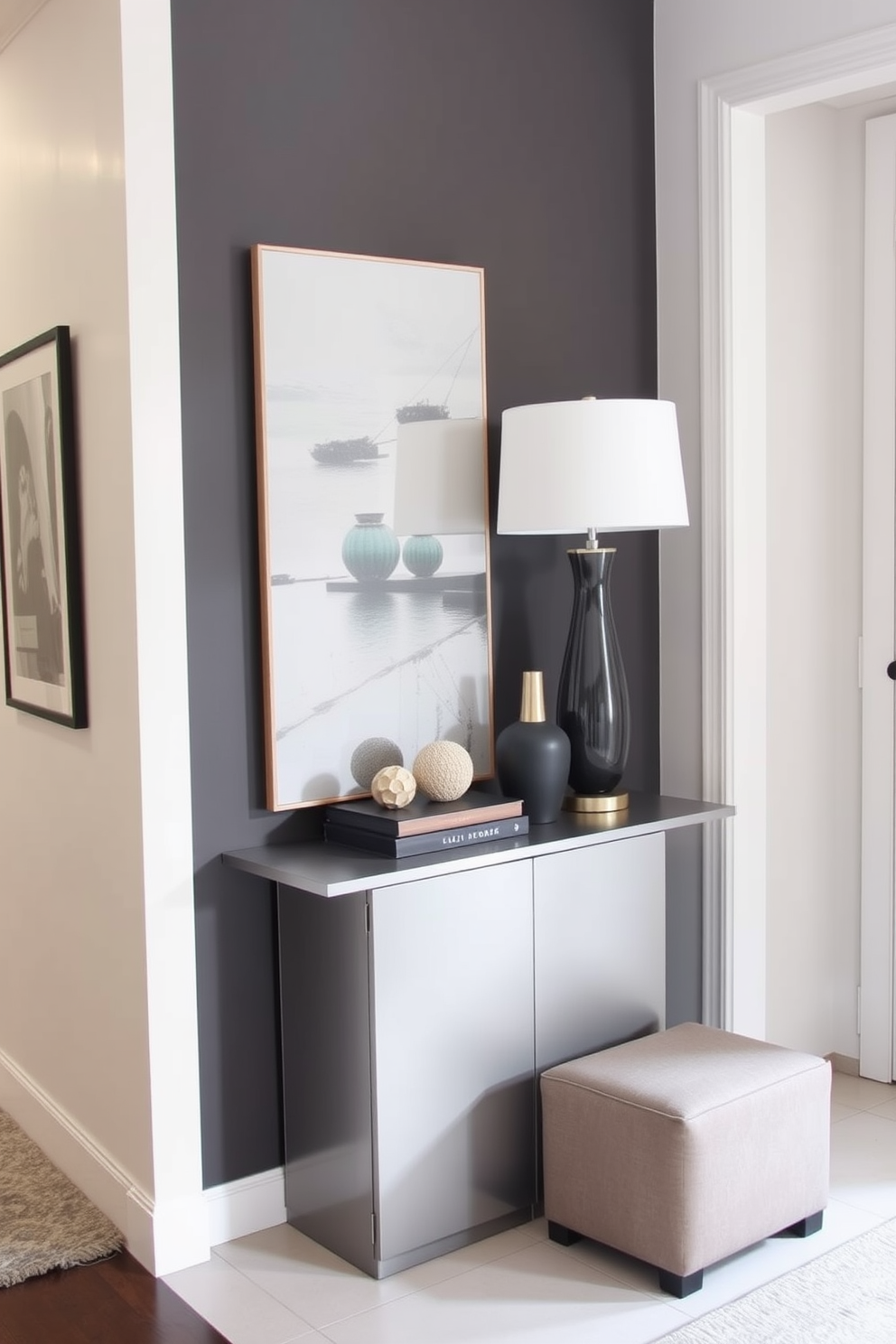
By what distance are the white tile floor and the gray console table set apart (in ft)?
0.21

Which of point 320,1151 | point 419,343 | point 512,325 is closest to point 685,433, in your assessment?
point 512,325

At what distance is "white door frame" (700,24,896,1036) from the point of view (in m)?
3.13

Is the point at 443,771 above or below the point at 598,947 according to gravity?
above

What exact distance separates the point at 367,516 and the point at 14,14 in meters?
1.33

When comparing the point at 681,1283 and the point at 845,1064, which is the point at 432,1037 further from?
the point at 845,1064

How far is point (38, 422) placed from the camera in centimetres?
286

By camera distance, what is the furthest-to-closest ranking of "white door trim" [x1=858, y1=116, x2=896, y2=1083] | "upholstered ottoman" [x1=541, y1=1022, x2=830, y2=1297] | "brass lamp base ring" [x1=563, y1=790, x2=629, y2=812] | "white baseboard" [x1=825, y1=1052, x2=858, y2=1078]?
1. "white baseboard" [x1=825, y1=1052, x2=858, y2=1078]
2. "white door trim" [x1=858, y1=116, x2=896, y2=1083]
3. "brass lamp base ring" [x1=563, y1=790, x2=629, y2=812]
4. "upholstered ottoman" [x1=541, y1=1022, x2=830, y2=1297]

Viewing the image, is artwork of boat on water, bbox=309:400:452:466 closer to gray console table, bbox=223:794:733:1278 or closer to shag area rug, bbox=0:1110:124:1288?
gray console table, bbox=223:794:733:1278

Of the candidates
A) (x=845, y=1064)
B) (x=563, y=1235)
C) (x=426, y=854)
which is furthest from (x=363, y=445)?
(x=845, y=1064)

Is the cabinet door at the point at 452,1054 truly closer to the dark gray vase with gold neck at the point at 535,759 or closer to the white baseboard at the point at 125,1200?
the dark gray vase with gold neck at the point at 535,759

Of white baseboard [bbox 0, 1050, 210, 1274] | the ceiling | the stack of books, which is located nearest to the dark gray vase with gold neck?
the stack of books

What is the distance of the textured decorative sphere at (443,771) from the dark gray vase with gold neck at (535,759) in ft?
0.36

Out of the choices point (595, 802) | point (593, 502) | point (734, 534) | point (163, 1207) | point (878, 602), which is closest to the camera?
point (163, 1207)

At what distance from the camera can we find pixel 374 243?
9.19ft
